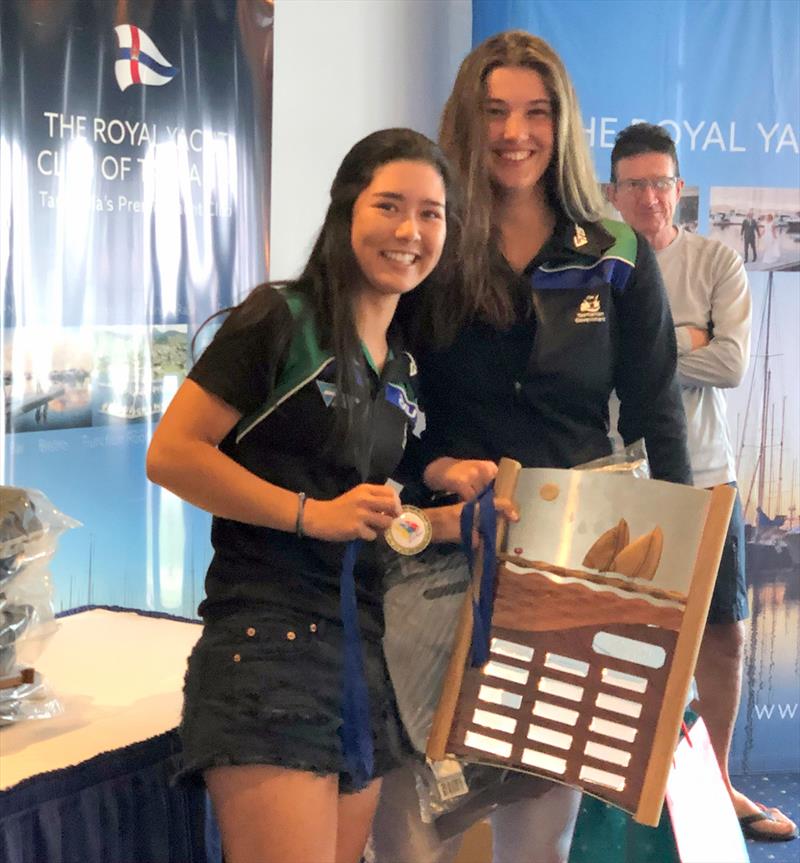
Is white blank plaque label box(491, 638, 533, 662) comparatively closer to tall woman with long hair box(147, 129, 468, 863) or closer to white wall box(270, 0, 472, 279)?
tall woman with long hair box(147, 129, 468, 863)

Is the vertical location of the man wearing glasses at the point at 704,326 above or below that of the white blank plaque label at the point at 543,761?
above

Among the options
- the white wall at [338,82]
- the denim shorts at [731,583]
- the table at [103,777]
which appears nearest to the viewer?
the table at [103,777]

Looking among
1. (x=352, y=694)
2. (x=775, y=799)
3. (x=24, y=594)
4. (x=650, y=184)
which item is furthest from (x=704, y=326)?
(x=24, y=594)

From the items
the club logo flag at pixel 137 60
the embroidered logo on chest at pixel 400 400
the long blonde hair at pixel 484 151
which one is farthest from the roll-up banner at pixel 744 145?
the embroidered logo on chest at pixel 400 400

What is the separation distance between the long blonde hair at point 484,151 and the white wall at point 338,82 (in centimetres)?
208

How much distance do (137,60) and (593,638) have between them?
244 cm

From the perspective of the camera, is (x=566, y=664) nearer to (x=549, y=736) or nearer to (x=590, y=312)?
(x=549, y=736)

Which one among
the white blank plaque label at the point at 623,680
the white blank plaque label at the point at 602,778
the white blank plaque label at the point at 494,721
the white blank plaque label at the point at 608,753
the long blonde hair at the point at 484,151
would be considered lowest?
the white blank plaque label at the point at 602,778

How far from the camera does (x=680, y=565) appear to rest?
1.33 m

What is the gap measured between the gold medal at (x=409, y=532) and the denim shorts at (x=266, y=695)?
13cm

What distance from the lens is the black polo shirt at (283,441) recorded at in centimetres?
128

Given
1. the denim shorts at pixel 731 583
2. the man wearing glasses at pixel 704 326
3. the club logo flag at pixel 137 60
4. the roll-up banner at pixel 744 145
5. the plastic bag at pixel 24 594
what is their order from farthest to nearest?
the roll-up banner at pixel 744 145 < the club logo flag at pixel 137 60 < the man wearing glasses at pixel 704 326 < the denim shorts at pixel 731 583 < the plastic bag at pixel 24 594

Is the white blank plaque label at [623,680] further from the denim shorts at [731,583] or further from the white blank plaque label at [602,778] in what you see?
the denim shorts at [731,583]

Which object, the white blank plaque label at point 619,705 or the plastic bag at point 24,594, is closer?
the white blank plaque label at point 619,705
